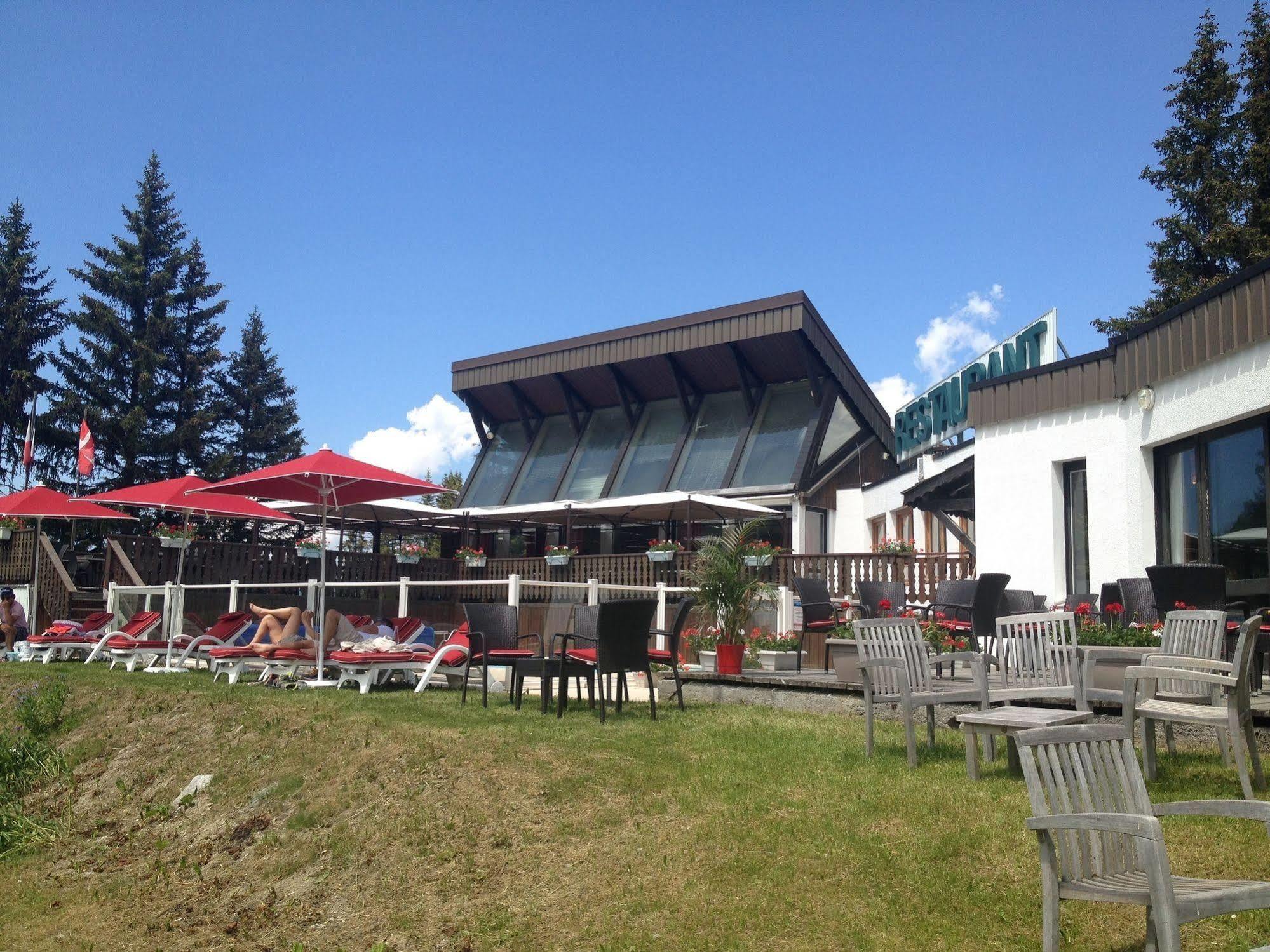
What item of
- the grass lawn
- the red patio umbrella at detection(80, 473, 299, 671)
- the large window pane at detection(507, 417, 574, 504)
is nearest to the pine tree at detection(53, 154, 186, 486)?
the large window pane at detection(507, 417, 574, 504)

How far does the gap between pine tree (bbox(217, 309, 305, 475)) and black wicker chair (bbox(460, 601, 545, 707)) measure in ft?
84.1

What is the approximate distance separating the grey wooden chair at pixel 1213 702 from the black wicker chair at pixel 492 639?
4806 millimetres

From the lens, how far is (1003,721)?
5.19 metres

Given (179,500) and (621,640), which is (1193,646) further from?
(179,500)

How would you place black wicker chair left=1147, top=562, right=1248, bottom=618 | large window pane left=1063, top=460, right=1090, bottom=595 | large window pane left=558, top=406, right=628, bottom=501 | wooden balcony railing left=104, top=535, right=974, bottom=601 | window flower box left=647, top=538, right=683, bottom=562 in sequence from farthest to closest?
large window pane left=558, top=406, right=628, bottom=501
window flower box left=647, top=538, right=683, bottom=562
wooden balcony railing left=104, top=535, right=974, bottom=601
large window pane left=1063, top=460, right=1090, bottom=595
black wicker chair left=1147, top=562, right=1248, bottom=618

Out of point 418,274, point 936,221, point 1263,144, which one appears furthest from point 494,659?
point 1263,144

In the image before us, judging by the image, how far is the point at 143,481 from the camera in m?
28.5

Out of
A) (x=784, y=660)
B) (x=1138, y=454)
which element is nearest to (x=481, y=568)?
(x=784, y=660)

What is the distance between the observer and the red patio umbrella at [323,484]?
10.5m

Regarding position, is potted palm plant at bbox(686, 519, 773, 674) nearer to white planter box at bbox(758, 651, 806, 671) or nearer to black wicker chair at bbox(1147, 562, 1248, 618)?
white planter box at bbox(758, 651, 806, 671)

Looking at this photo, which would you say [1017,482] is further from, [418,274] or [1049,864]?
[418,274]

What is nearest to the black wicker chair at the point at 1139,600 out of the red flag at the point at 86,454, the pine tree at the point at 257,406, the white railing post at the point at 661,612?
the white railing post at the point at 661,612

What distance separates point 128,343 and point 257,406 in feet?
17.5

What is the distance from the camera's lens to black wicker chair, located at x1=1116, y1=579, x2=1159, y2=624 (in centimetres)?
893
